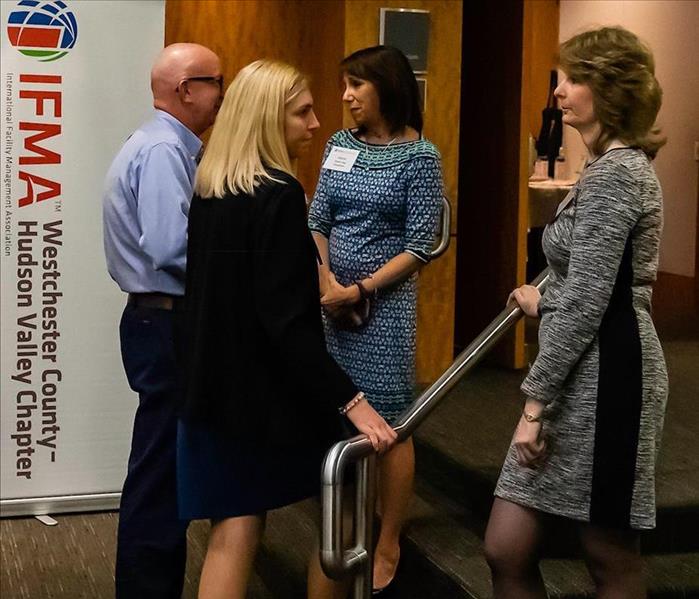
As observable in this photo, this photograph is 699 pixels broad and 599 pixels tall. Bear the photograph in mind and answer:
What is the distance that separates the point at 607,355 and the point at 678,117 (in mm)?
6383

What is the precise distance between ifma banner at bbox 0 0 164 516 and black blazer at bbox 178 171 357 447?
2.13 meters

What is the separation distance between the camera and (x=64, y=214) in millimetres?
4297

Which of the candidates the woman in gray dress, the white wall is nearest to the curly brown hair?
the woman in gray dress

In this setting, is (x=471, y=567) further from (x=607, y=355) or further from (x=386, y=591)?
(x=607, y=355)

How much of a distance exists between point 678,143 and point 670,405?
3769 millimetres

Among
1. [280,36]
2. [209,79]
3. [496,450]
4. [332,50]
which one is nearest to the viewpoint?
[209,79]

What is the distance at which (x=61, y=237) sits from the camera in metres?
4.30

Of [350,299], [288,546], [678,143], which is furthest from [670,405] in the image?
[678,143]

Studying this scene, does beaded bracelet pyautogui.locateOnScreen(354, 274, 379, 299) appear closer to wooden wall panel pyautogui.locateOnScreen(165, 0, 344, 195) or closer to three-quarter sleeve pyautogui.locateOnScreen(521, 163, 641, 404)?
three-quarter sleeve pyautogui.locateOnScreen(521, 163, 641, 404)

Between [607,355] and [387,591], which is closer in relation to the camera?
[607,355]

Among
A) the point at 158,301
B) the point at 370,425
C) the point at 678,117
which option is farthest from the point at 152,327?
the point at 678,117

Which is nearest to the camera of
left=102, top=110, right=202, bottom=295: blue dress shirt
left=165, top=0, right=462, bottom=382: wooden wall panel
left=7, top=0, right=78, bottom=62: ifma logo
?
left=102, top=110, right=202, bottom=295: blue dress shirt

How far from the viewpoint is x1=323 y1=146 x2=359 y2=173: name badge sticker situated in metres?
3.13

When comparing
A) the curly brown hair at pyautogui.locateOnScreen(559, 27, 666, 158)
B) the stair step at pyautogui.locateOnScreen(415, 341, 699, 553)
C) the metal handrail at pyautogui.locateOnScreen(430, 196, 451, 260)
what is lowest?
the stair step at pyautogui.locateOnScreen(415, 341, 699, 553)
